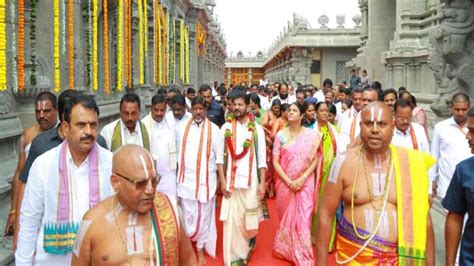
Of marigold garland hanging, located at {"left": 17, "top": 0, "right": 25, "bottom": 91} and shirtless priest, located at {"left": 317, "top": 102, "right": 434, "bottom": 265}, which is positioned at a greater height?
marigold garland hanging, located at {"left": 17, "top": 0, "right": 25, "bottom": 91}

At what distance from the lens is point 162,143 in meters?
6.30

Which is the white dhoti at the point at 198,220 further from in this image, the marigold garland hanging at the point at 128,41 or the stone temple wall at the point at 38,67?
the marigold garland hanging at the point at 128,41

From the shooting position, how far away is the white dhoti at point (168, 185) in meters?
6.34

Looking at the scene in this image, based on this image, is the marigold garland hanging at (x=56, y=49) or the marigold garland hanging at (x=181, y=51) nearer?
the marigold garland hanging at (x=56, y=49)

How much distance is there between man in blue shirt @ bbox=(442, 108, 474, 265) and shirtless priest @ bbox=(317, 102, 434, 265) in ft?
0.47

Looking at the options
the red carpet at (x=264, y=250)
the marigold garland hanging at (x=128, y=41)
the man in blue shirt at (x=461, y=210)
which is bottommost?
the red carpet at (x=264, y=250)

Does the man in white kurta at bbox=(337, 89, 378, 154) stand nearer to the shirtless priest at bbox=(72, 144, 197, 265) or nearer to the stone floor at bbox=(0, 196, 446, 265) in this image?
the stone floor at bbox=(0, 196, 446, 265)

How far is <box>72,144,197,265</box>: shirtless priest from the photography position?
2.44 meters

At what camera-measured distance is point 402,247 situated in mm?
3236

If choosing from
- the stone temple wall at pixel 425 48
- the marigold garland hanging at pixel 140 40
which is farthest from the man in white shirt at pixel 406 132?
the marigold garland hanging at pixel 140 40

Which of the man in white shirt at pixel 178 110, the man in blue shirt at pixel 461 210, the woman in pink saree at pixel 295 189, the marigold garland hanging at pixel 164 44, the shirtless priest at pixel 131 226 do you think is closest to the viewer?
the shirtless priest at pixel 131 226

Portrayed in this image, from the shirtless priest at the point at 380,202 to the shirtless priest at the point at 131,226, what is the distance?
124 cm

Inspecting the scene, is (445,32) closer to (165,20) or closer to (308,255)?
(308,255)

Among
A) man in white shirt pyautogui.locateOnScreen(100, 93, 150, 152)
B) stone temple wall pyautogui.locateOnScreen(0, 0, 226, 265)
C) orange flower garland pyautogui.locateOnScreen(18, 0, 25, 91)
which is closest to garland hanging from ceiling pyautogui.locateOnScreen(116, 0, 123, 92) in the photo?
stone temple wall pyautogui.locateOnScreen(0, 0, 226, 265)
